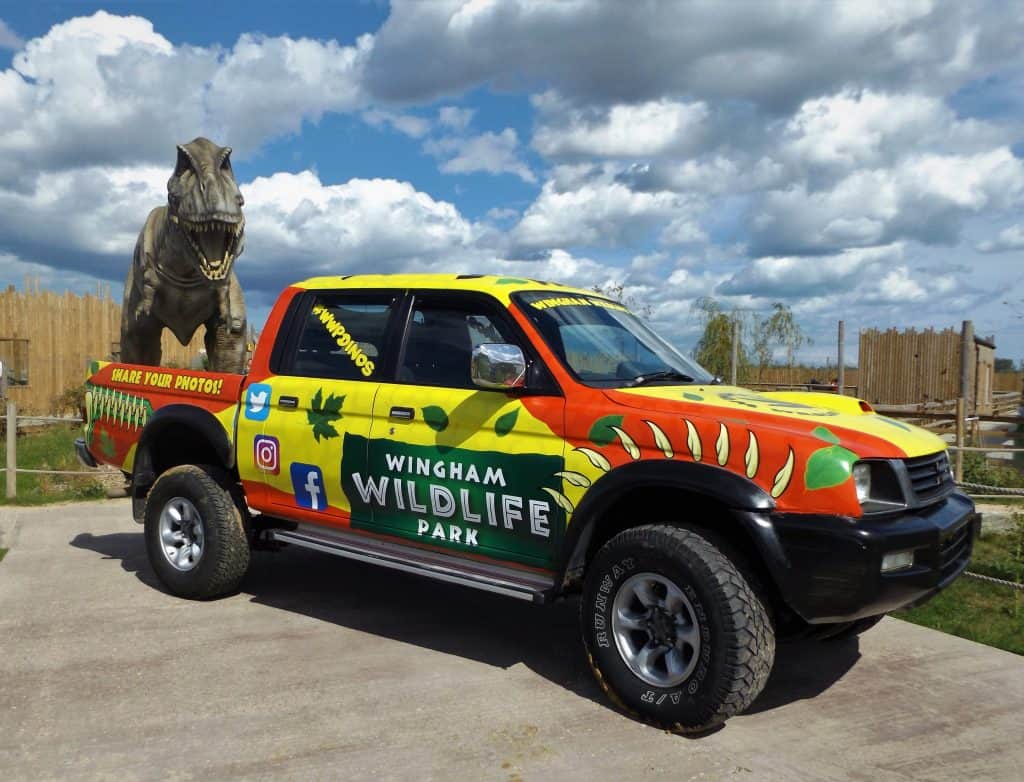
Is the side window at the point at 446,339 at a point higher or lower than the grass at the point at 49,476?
higher

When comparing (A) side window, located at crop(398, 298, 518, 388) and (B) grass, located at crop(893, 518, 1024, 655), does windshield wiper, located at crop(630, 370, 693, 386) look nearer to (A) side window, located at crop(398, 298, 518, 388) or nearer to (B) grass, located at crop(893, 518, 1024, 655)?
(A) side window, located at crop(398, 298, 518, 388)

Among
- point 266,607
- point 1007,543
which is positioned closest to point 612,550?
point 266,607

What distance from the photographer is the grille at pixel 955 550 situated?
4.03 metres

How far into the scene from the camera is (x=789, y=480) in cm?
380

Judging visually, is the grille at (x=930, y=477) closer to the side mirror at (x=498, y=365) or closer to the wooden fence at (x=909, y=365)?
the side mirror at (x=498, y=365)

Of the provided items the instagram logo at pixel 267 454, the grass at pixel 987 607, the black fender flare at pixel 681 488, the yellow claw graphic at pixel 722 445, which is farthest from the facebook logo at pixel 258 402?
the grass at pixel 987 607

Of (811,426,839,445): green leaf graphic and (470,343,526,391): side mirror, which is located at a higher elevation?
(470,343,526,391): side mirror

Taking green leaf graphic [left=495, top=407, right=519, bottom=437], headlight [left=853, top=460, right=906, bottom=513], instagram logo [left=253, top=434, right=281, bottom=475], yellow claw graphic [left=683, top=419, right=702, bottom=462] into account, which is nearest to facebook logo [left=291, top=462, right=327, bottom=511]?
instagram logo [left=253, top=434, right=281, bottom=475]

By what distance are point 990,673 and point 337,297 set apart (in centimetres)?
424

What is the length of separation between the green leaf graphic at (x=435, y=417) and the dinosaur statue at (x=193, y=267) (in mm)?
3719

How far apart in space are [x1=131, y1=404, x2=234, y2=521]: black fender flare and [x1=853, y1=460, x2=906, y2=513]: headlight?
379 cm

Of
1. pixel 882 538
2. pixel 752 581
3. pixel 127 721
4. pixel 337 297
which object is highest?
pixel 337 297

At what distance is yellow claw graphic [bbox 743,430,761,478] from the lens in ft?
12.7

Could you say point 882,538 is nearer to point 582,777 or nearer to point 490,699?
point 582,777
